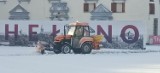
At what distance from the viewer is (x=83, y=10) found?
5975 centimetres

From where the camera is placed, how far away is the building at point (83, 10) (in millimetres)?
58781

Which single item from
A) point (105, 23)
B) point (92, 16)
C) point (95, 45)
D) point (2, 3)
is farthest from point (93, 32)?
point (2, 3)

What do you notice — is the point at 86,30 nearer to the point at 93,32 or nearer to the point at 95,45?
the point at 95,45

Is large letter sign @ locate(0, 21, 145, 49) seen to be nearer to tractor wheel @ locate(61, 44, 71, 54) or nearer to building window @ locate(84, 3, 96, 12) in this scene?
tractor wheel @ locate(61, 44, 71, 54)

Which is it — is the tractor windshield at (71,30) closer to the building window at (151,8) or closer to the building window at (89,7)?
the building window at (89,7)

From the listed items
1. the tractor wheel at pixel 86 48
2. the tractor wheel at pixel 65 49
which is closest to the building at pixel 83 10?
the tractor wheel at pixel 86 48

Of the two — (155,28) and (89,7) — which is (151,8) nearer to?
(155,28)

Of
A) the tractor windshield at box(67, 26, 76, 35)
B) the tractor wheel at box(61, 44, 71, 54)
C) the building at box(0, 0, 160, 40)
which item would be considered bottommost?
the tractor wheel at box(61, 44, 71, 54)

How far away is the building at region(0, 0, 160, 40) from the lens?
58781 millimetres

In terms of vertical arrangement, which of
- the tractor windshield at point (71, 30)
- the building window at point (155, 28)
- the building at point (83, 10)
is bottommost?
the tractor windshield at point (71, 30)

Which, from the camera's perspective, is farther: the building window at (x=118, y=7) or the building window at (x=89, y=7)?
the building window at (x=89, y=7)

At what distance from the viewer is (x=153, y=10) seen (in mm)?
59781

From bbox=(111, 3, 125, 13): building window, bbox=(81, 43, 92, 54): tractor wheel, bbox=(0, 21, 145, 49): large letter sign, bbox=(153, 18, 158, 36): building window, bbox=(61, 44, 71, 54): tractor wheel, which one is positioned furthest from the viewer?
bbox=(153, 18, 158, 36): building window

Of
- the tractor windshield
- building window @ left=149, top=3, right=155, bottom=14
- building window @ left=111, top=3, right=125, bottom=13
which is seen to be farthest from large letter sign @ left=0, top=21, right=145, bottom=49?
building window @ left=149, top=3, right=155, bottom=14
